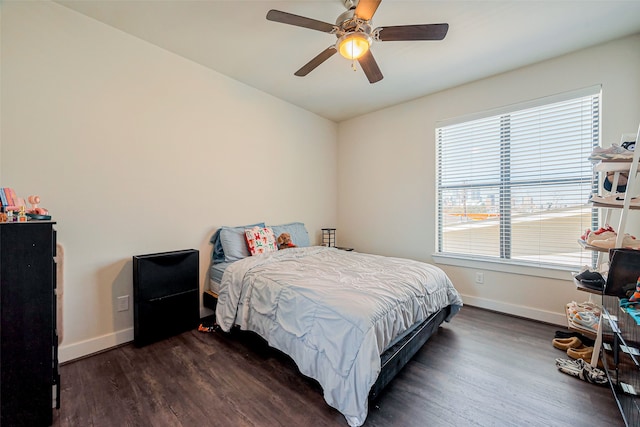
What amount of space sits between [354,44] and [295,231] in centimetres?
235

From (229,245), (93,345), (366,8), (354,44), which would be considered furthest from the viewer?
(229,245)

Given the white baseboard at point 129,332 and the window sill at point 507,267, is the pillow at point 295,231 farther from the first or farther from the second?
the window sill at point 507,267

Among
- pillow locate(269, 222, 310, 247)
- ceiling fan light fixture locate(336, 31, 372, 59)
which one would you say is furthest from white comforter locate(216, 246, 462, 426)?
ceiling fan light fixture locate(336, 31, 372, 59)

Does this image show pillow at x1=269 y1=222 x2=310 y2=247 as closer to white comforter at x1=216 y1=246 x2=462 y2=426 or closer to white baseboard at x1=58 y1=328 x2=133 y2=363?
white comforter at x1=216 y1=246 x2=462 y2=426

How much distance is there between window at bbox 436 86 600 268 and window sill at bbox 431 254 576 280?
0.05 meters

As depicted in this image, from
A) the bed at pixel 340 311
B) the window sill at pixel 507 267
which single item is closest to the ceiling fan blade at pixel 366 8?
the bed at pixel 340 311

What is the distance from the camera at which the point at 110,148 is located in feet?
7.07

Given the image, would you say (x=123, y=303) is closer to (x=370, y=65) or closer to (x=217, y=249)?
(x=217, y=249)

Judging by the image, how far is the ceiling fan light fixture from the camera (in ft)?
5.79

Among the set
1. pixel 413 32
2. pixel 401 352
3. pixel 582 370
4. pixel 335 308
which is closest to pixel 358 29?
pixel 413 32

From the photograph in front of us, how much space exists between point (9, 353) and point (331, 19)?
2.90m

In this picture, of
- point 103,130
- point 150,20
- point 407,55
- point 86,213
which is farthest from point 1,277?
point 407,55

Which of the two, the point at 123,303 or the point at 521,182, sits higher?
the point at 521,182

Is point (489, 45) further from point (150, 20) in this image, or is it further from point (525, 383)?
point (150, 20)
